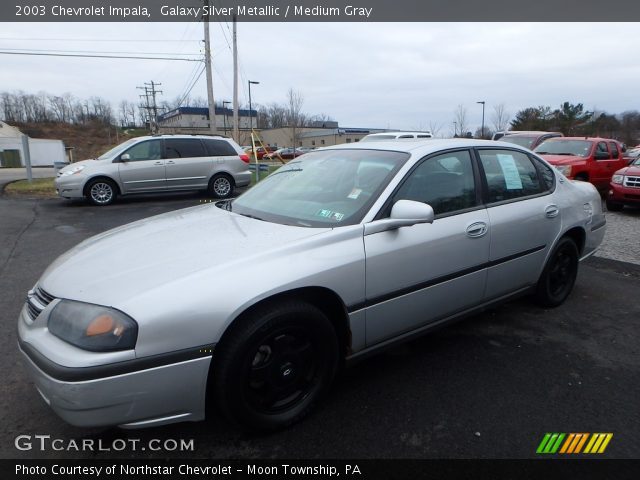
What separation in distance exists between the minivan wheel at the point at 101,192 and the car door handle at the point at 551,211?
379 inches

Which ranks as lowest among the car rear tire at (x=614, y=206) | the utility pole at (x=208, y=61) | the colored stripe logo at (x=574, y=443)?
the colored stripe logo at (x=574, y=443)

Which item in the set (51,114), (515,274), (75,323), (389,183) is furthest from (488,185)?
(51,114)

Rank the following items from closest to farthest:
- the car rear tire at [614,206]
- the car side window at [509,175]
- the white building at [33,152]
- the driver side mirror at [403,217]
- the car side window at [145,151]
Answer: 1. the driver side mirror at [403,217]
2. the car side window at [509,175]
3. the car rear tire at [614,206]
4. the car side window at [145,151]
5. the white building at [33,152]

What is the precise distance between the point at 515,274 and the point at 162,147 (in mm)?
9484

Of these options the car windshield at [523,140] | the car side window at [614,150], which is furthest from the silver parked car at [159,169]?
the car side window at [614,150]

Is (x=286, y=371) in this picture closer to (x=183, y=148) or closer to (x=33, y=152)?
(x=183, y=148)

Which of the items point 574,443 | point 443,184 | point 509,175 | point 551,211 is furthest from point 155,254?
point 551,211

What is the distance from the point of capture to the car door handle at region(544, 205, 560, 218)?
12.0 feet

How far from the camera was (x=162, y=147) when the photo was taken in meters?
10.6

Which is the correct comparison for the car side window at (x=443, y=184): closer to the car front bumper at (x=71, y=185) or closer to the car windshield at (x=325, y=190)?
the car windshield at (x=325, y=190)

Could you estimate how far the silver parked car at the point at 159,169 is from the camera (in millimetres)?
9914

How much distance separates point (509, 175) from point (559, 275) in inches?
48.7

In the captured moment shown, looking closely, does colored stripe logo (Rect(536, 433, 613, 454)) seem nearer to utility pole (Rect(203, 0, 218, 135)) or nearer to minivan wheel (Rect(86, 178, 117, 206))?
minivan wheel (Rect(86, 178, 117, 206))

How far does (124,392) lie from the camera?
186 centimetres
